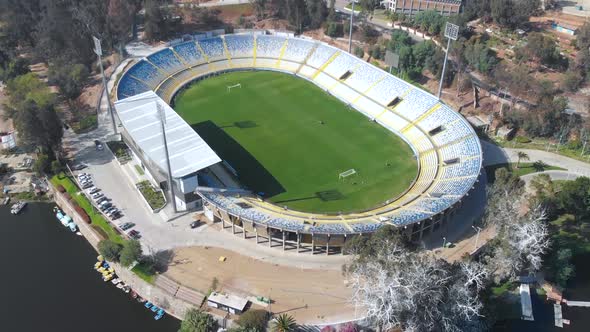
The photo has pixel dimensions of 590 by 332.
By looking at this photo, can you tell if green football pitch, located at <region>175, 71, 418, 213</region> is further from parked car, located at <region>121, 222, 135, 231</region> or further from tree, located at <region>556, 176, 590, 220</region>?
tree, located at <region>556, 176, 590, 220</region>

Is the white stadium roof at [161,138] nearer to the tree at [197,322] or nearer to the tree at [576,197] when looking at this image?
the tree at [197,322]

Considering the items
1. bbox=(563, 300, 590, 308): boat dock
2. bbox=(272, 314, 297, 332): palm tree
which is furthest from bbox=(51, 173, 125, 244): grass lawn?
bbox=(563, 300, 590, 308): boat dock

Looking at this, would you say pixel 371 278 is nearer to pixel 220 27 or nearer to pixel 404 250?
pixel 404 250

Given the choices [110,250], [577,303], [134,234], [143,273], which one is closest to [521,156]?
[577,303]

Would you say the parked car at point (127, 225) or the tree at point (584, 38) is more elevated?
the tree at point (584, 38)

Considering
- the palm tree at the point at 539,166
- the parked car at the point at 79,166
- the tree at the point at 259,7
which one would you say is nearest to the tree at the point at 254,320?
the parked car at the point at 79,166

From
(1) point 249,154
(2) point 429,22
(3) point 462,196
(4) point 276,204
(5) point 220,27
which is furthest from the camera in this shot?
(5) point 220,27

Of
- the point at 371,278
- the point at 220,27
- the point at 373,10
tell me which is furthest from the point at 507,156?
the point at 220,27
